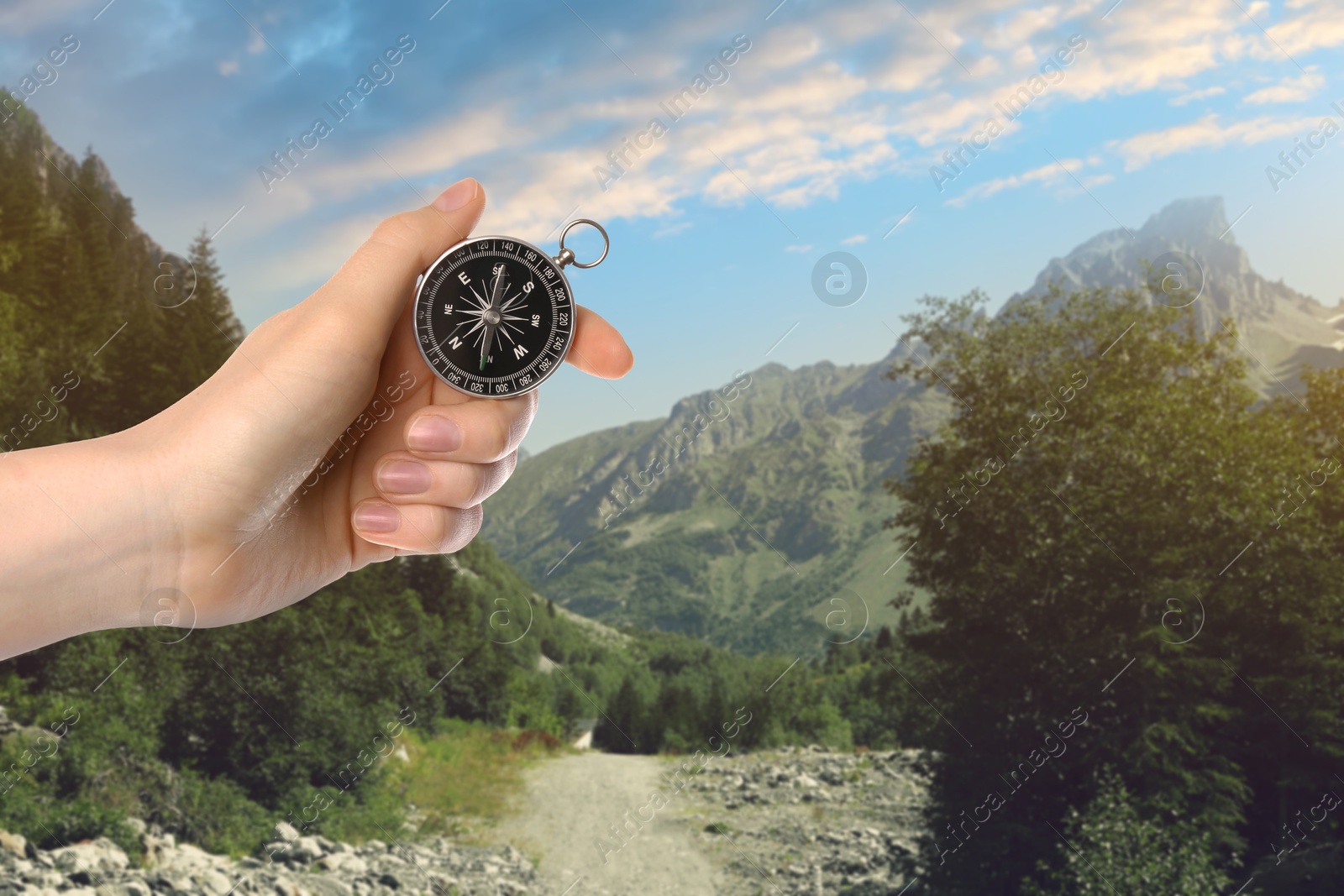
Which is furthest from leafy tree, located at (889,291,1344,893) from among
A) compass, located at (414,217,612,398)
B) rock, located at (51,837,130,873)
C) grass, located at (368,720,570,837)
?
compass, located at (414,217,612,398)

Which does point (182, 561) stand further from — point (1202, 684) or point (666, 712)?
point (666, 712)

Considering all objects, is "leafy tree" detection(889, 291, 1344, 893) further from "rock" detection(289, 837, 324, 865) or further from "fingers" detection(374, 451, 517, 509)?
"fingers" detection(374, 451, 517, 509)

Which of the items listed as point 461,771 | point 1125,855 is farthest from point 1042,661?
point 461,771

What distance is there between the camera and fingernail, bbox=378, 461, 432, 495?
2.97 meters

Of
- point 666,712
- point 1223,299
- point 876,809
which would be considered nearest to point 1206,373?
point 876,809

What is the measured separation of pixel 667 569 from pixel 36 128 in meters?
63.3

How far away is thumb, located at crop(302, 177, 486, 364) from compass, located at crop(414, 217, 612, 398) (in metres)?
0.07

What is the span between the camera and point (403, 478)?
2.98 m

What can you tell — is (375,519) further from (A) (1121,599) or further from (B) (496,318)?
(A) (1121,599)

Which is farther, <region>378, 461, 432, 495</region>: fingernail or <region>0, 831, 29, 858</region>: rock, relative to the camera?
<region>0, 831, 29, 858</region>: rock

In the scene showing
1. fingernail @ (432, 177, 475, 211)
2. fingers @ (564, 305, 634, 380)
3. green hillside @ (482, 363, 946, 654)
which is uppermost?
fingernail @ (432, 177, 475, 211)

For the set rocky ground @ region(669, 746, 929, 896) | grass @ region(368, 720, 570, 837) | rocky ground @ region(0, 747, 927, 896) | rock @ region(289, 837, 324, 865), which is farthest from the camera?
grass @ region(368, 720, 570, 837)

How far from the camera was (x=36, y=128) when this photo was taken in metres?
63.7

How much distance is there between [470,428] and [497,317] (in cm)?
38
